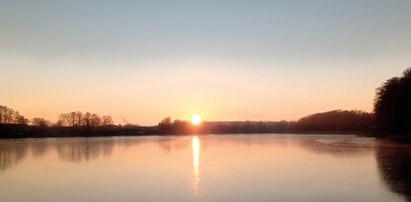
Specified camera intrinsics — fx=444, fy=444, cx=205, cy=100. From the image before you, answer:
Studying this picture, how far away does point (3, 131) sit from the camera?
128 meters

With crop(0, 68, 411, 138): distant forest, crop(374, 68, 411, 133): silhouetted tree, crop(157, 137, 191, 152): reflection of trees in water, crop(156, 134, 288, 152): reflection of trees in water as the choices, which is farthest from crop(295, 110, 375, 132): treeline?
crop(157, 137, 191, 152): reflection of trees in water

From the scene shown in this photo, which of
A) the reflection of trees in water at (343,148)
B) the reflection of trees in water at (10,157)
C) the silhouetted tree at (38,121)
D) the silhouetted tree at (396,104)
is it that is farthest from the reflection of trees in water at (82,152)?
the silhouetted tree at (38,121)

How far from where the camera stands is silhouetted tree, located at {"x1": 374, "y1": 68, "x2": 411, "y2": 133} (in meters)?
71.7

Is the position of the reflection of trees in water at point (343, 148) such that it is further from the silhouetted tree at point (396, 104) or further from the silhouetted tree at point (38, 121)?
the silhouetted tree at point (38, 121)

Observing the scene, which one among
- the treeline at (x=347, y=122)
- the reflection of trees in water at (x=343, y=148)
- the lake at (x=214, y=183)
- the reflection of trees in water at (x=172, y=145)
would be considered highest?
the treeline at (x=347, y=122)

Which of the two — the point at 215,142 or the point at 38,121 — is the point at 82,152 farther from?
the point at 38,121

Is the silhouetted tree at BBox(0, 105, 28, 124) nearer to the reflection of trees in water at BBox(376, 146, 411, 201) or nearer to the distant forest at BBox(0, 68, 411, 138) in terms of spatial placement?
the distant forest at BBox(0, 68, 411, 138)

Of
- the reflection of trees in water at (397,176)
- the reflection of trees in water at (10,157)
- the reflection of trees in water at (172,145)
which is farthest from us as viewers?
the reflection of trees in water at (172,145)

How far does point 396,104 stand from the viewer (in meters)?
73.6

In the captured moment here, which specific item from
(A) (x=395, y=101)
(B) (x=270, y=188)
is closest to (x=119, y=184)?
(B) (x=270, y=188)

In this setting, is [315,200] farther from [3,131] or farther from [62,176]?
[3,131]

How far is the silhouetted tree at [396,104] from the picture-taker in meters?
71.7

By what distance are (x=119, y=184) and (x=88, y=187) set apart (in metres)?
1.83

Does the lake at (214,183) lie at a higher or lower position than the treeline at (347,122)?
lower
